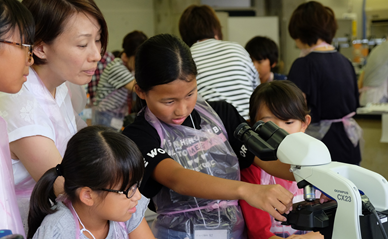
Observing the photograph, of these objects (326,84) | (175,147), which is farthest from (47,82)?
(326,84)

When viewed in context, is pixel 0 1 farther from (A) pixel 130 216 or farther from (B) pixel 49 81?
(A) pixel 130 216

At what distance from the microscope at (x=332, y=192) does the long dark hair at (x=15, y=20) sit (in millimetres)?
613

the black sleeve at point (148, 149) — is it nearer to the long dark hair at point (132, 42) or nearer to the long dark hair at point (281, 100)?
the long dark hair at point (281, 100)

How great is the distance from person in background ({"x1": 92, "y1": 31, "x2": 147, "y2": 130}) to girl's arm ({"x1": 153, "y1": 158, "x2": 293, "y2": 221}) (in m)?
2.04

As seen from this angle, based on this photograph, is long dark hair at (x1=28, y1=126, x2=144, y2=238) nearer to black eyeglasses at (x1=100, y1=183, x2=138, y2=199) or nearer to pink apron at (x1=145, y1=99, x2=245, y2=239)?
black eyeglasses at (x1=100, y1=183, x2=138, y2=199)

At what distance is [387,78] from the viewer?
3.92 metres

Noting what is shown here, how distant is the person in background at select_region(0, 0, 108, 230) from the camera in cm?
108

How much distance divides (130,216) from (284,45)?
5714 millimetres

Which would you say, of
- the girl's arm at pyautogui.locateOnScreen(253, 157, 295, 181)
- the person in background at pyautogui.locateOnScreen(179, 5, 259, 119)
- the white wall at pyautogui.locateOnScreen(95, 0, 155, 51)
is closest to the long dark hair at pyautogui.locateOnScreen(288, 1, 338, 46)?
the person in background at pyautogui.locateOnScreen(179, 5, 259, 119)

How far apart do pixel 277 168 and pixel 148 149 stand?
41 cm

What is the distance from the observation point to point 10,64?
91 centimetres

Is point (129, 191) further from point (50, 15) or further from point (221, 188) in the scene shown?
point (50, 15)

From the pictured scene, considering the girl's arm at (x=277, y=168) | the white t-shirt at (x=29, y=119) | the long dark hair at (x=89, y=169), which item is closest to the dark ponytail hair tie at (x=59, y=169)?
the long dark hair at (x=89, y=169)

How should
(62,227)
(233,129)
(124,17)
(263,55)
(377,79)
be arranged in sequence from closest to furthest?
(62,227), (233,129), (263,55), (377,79), (124,17)
